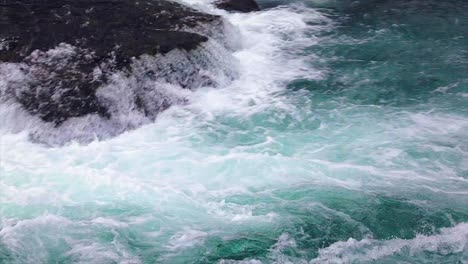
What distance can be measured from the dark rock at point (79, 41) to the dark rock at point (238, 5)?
204 centimetres

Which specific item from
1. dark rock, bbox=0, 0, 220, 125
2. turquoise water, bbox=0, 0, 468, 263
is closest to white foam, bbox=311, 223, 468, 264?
turquoise water, bbox=0, 0, 468, 263

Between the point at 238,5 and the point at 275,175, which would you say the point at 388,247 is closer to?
the point at 275,175

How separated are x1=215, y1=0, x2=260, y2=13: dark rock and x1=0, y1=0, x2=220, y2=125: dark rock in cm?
204

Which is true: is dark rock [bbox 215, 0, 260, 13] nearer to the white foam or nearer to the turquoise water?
the turquoise water

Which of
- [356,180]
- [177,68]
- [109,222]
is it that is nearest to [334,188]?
[356,180]

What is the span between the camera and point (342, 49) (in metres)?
13.2

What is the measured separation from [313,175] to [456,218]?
2202 millimetres

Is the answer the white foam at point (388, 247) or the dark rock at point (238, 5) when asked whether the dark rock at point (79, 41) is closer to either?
the dark rock at point (238, 5)

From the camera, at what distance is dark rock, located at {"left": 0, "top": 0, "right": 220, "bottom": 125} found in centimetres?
1016

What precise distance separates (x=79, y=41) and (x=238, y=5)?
18.2 ft

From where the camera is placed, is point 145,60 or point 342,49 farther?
point 342,49

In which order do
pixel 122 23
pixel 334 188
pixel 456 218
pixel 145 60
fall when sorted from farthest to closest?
1. pixel 122 23
2. pixel 145 60
3. pixel 334 188
4. pixel 456 218

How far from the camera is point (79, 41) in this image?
11492 mm

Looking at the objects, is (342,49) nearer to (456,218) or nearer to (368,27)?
(368,27)
